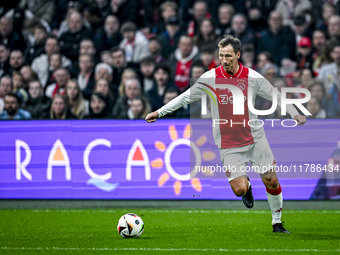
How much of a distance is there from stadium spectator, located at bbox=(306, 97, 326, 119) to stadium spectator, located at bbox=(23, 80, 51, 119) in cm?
493

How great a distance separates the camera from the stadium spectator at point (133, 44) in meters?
10.8

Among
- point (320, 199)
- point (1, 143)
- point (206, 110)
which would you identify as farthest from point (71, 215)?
point (320, 199)

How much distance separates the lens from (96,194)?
8.47 metres

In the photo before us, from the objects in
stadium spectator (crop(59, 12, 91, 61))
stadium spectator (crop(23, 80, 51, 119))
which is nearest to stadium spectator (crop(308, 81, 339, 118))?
stadium spectator (crop(23, 80, 51, 119))

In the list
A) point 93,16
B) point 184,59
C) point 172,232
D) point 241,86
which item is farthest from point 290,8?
point 172,232

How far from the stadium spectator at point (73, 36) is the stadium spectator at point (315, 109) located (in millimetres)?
5357

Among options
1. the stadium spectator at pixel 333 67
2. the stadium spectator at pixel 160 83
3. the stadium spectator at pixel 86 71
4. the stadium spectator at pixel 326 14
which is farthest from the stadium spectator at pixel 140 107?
the stadium spectator at pixel 326 14

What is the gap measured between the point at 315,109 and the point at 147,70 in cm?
339

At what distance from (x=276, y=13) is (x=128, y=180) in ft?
15.3

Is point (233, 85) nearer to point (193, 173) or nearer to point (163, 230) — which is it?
point (163, 230)

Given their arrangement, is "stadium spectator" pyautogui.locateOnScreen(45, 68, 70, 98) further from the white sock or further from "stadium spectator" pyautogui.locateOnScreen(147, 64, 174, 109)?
the white sock

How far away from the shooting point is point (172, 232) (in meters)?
6.21

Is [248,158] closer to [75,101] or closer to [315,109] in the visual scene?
[315,109]

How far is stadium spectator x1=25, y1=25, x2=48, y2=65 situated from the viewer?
11539 millimetres
